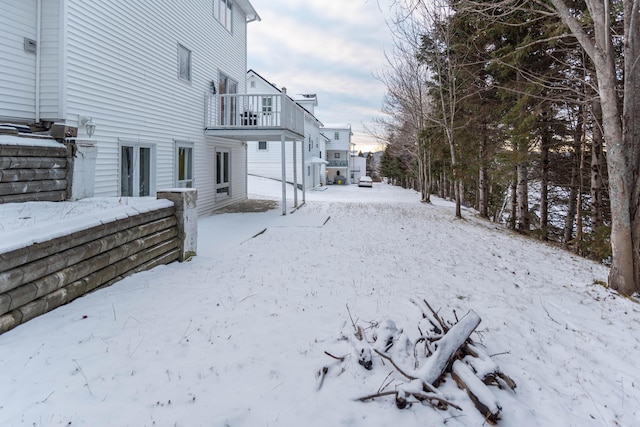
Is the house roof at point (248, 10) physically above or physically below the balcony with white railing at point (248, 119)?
above

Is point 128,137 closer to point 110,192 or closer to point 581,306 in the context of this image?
point 110,192

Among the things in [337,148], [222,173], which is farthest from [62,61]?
[337,148]

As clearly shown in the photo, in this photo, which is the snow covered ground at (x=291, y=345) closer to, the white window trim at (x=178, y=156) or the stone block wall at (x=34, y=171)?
the stone block wall at (x=34, y=171)

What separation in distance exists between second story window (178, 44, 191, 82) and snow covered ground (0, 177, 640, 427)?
6933mm

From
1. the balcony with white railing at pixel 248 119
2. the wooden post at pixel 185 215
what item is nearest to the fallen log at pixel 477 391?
the wooden post at pixel 185 215

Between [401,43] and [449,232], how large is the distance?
1165cm

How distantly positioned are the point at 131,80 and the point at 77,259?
627 centimetres

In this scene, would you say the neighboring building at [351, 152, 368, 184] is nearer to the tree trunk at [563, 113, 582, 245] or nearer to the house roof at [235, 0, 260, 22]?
the house roof at [235, 0, 260, 22]

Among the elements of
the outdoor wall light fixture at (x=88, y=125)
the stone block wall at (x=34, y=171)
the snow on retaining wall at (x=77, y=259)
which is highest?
the outdoor wall light fixture at (x=88, y=125)

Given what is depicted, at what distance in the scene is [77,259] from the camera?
3.84 meters

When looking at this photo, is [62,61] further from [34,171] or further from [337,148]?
[337,148]

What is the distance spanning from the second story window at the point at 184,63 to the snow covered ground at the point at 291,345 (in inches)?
273

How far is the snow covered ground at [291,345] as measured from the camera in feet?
8.09

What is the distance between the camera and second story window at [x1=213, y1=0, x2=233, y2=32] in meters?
13.4
